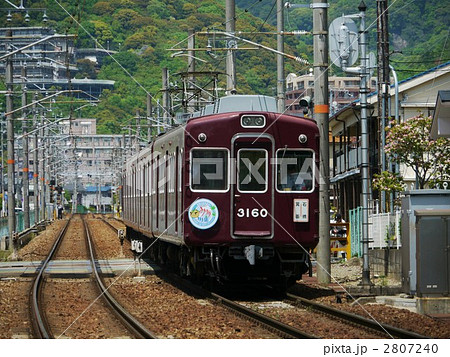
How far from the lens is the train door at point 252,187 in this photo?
1694cm

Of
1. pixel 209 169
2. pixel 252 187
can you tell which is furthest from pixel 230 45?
pixel 252 187

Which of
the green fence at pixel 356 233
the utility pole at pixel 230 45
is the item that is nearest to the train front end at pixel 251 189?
the green fence at pixel 356 233

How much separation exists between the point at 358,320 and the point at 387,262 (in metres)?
8.75

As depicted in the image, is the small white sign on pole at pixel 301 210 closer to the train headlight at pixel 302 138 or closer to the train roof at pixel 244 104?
the train headlight at pixel 302 138

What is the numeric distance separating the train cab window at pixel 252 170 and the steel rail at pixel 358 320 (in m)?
2.05

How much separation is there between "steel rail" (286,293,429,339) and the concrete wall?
4.24 m

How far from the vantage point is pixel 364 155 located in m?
18.5

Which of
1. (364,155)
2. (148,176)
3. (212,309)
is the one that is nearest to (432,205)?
(364,155)

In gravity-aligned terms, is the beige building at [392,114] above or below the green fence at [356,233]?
above

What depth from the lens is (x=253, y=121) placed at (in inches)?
680

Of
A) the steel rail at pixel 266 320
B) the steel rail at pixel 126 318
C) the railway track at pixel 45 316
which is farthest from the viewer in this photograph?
the railway track at pixel 45 316

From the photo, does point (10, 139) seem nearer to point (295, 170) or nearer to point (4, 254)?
point (4, 254)

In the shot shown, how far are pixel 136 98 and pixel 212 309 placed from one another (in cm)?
7447

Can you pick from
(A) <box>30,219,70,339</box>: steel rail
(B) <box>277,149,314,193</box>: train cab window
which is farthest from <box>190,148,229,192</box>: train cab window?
(A) <box>30,219,70,339</box>: steel rail
